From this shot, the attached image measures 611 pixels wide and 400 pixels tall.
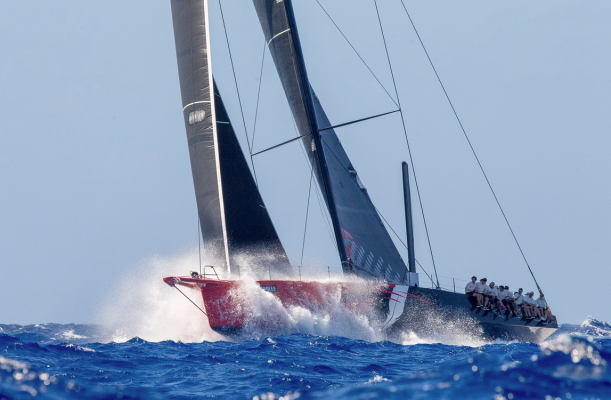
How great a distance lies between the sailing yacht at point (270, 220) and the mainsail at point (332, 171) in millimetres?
24

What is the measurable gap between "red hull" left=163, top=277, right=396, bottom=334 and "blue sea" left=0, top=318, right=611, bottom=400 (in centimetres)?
78

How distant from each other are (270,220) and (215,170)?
63.9 inches

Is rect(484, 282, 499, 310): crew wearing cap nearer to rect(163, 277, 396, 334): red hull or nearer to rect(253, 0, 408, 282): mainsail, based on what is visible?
rect(253, 0, 408, 282): mainsail

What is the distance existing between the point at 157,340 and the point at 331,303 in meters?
3.21

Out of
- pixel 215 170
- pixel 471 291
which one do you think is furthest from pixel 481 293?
pixel 215 170

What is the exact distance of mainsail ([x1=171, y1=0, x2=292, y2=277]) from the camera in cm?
1391

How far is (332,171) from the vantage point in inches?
668

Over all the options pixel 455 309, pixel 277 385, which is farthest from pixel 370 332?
pixel 277 385

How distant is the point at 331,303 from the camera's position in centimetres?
1405

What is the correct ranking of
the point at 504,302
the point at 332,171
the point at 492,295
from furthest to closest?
the point at 504,302 → the point at 492,295 → the point at 332,171

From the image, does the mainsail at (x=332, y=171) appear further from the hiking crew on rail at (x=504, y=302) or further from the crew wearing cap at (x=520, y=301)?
the crew wearing cap at (x=520, y=301)

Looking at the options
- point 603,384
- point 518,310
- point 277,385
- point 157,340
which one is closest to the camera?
point 603,384

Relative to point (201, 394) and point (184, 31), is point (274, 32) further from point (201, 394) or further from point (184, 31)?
point (201, 394)

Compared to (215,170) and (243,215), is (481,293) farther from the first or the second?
(215,170)
